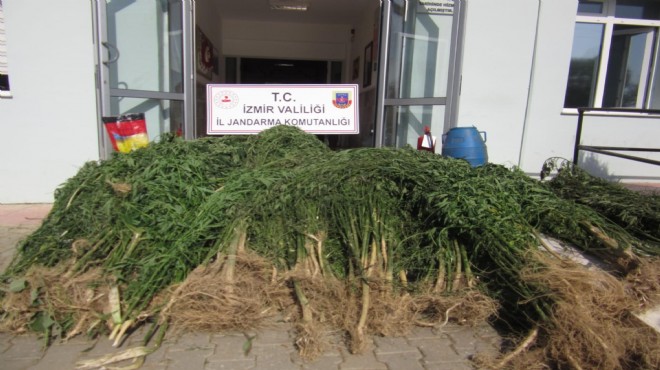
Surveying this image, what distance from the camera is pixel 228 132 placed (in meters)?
5.80

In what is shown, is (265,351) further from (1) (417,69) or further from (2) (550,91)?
(2) (550,91)

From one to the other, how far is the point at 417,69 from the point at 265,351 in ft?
16.3

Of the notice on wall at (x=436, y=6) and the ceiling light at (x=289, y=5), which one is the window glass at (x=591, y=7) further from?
the ceiling light at (x=289, y=5)

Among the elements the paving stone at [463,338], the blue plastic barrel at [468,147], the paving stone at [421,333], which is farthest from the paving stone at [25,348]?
the blue plastic barrel at [468,147]

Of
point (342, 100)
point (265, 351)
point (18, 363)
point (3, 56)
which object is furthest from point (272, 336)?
point (3, 56)

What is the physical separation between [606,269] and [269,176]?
9.12 ft

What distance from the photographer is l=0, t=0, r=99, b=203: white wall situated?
5.26m

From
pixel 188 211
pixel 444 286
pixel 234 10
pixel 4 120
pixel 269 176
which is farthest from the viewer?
pixel 234 10

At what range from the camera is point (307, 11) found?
966 cm

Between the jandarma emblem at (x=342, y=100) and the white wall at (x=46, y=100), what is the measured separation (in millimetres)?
3199

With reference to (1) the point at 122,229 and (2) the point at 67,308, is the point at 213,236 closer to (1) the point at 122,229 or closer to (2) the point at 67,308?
(1) the point at 122,229

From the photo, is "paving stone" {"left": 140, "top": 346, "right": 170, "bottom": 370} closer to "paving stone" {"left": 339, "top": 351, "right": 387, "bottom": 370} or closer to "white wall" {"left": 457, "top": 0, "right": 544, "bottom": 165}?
"paving stone" {"left": 339, "top": 351, "right": 387, "bottom": 370}

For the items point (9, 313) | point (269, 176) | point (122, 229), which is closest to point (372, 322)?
point (269, 176)

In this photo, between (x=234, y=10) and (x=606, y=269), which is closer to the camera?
(x=606, y=269)
